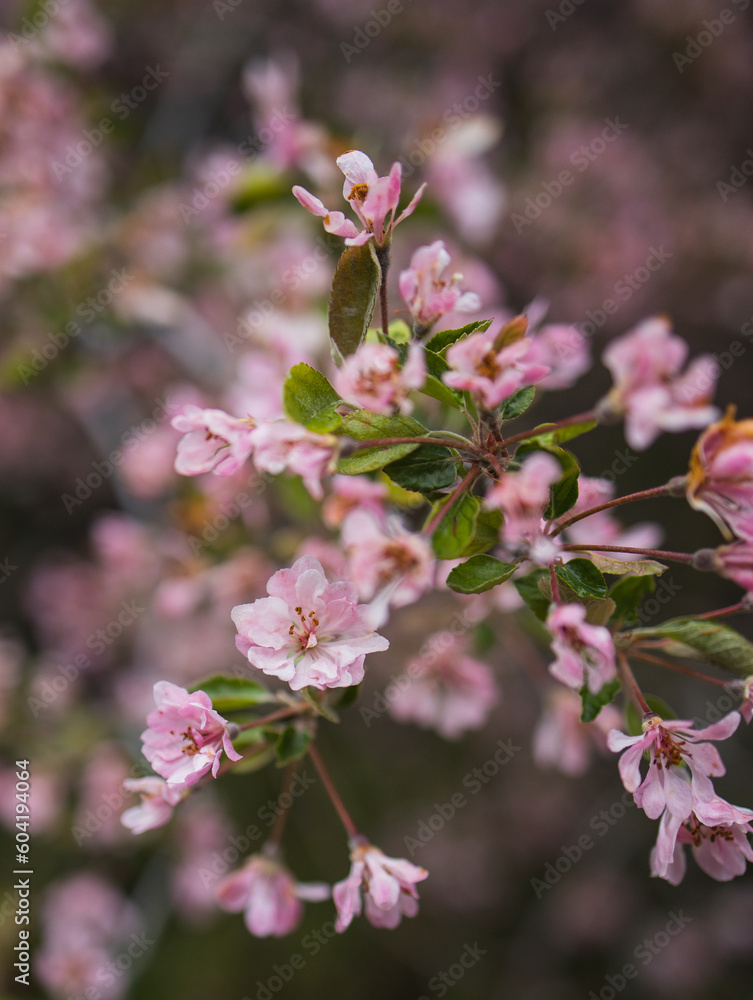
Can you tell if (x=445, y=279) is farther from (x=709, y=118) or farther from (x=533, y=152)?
(x=709, y=118)

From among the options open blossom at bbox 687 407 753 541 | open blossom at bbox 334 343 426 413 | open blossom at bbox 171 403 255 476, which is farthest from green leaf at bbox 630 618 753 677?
open blossom at bbox 171 403 255 476

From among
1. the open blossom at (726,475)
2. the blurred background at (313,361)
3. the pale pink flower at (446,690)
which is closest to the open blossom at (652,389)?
the open blossom at (726,475)

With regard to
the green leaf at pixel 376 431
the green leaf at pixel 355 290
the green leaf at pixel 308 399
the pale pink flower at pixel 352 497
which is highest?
the green leaf at pixel 355 290

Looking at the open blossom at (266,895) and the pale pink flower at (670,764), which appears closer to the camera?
the pale pink flower at (670,764)

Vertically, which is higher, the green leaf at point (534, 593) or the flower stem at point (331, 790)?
the green leaf at point (534, 593)

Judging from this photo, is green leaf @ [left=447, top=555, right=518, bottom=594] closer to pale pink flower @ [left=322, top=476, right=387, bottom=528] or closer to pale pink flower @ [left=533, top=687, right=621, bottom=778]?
pale pink flower @ [left=322, top=476, right=387, bottom=528]

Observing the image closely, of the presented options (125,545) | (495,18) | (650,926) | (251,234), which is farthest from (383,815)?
(495,18)

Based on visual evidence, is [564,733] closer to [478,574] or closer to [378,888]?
[378,888]

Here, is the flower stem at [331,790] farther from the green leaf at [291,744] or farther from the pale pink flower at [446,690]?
the pale pink flower at [446,690]
